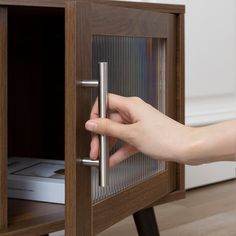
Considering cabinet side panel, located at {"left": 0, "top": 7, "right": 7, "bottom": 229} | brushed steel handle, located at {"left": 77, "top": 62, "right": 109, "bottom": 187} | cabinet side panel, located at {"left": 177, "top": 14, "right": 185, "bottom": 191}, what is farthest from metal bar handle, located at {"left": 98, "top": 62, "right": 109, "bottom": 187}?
cabinet side panel, located at {"left": 177, "top": 14, "right": 185, "bottom": 191}

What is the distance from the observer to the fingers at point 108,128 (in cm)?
61

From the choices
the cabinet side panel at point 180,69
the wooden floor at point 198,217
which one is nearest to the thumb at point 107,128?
the cabinet side panel at point 180,69

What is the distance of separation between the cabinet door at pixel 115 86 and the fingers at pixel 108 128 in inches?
0.5

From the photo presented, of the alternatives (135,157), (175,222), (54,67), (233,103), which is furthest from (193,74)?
(135,157)

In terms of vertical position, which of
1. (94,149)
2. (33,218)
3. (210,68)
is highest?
(210,68)

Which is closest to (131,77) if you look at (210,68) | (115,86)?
(115,86)

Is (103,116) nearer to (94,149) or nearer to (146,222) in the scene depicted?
(94,149)

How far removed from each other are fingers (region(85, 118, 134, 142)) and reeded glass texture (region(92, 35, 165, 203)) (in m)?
0.06

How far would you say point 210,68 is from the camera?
5.50ft

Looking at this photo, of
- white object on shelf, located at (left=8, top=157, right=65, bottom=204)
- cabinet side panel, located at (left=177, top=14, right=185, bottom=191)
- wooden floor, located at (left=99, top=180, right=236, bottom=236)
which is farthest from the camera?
wooden floor, located at (left=99, top=180, right=236, bottom=236)

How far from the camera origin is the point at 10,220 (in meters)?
0.75

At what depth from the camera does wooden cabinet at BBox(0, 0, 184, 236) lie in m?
0.60

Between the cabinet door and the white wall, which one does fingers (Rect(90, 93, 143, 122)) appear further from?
the white wall

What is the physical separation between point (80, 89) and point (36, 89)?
48cm
